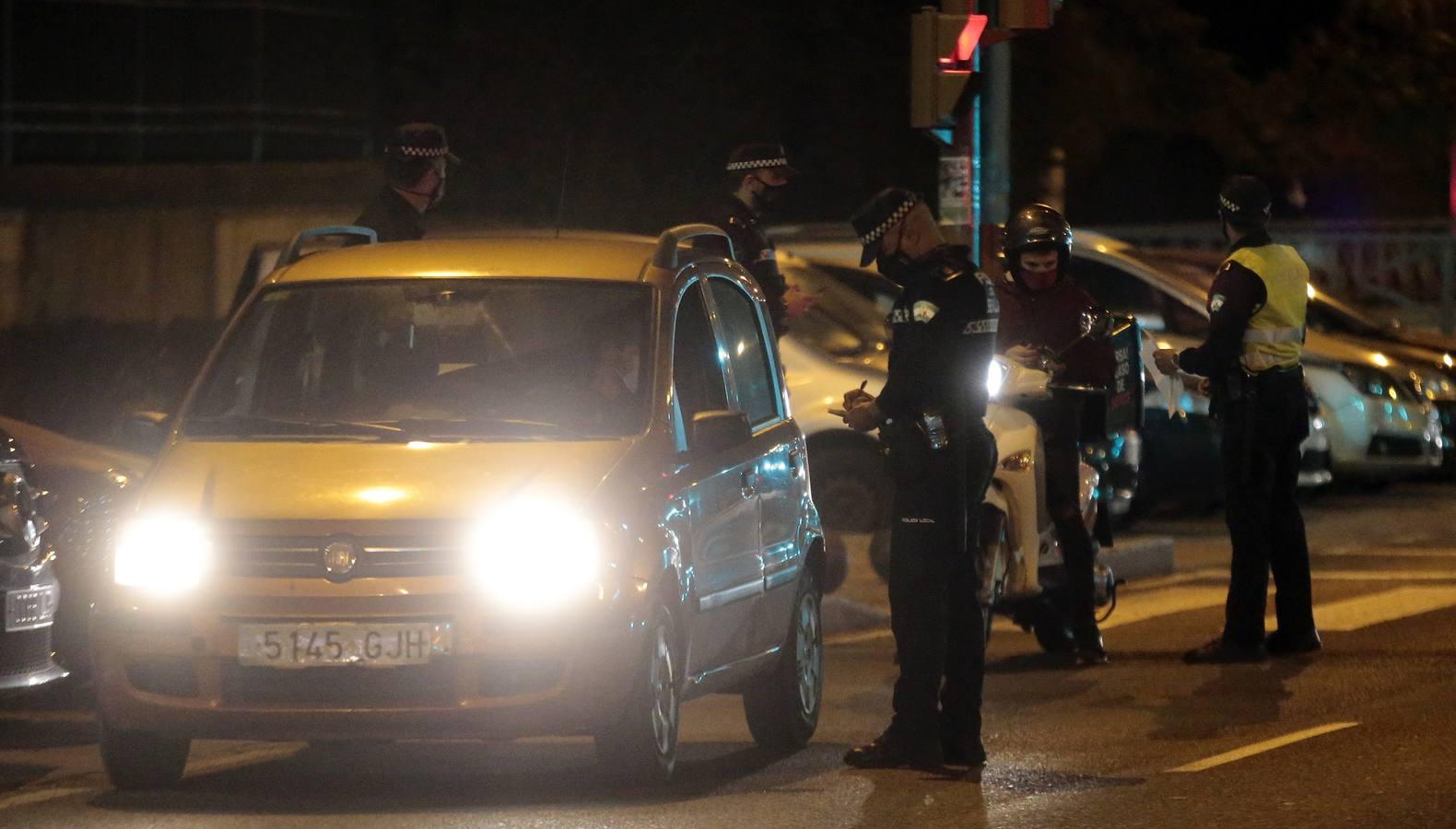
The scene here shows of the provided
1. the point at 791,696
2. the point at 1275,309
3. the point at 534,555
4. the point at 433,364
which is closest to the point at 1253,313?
the point at 1275,309

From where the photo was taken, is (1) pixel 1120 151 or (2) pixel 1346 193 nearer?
(1) pixel 1120 151

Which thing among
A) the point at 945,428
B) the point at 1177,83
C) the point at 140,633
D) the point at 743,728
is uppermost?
the point at 1177,83

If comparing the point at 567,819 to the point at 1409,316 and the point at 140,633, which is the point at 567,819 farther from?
the point at 1409,316

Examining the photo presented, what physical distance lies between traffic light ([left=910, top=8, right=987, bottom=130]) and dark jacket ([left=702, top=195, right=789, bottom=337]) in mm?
1005

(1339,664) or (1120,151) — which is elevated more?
(1120,151)

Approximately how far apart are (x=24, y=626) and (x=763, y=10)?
15.2 m

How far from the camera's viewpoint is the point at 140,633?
778cm

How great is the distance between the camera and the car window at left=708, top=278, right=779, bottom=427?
918 cm

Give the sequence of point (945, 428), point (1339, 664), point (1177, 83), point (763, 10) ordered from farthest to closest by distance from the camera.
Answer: point (1177, 83), point (763, 10), point (1339, 664), point (945, 428)

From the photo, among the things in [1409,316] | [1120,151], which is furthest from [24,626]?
[1120,151]

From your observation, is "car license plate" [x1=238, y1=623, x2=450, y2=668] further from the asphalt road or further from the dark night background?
the dark night background

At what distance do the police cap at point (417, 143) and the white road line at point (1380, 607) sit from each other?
4.23 meters

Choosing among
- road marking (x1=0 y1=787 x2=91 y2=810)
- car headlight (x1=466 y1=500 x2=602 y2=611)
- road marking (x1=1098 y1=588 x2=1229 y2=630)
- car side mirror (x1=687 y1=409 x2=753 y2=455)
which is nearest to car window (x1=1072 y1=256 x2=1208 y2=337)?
road marking (x1=1098 y1=588 x2=1229 y2=630)

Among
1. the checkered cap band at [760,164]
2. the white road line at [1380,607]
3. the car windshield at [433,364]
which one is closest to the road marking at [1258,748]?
the car windshield at [433,364]
